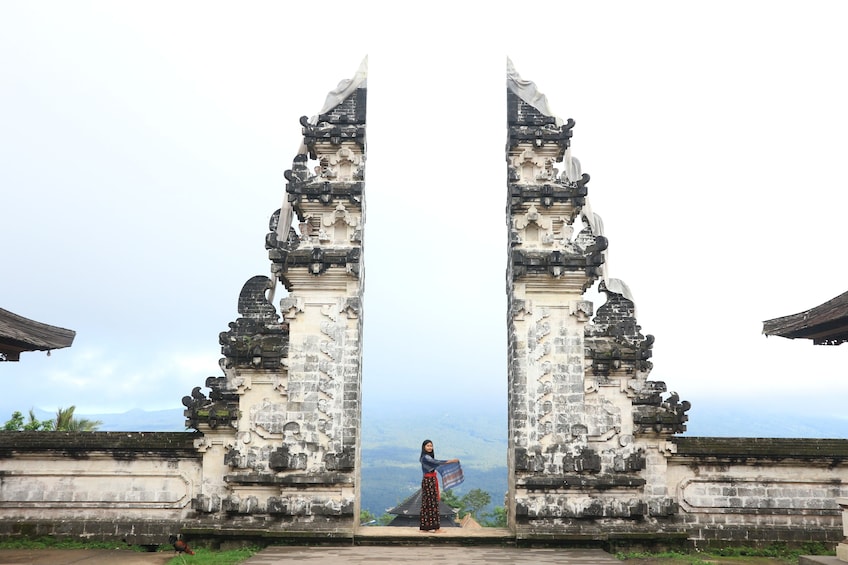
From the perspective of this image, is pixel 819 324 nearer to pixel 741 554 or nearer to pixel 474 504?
pixel 741 554

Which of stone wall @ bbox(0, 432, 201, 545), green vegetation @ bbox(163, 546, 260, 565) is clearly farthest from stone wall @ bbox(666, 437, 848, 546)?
stone wall @ bbox(0, 432, 201, 545)

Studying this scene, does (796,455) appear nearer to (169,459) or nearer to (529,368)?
(529,368)

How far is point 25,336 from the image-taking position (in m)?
10.4

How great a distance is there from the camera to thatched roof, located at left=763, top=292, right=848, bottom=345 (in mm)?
9961

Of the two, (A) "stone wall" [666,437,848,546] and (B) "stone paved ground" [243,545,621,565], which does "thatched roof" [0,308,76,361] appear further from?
(A) "stone wall" [666,437,848,546]

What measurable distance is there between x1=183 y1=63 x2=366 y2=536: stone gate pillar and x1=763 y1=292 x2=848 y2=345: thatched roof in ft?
24.3

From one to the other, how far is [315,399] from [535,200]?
5.68 meters

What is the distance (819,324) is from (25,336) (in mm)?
12138

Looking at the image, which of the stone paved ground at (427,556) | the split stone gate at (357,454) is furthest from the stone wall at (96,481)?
the stone paved ground at (427,556)

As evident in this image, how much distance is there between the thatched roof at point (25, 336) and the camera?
10070 mm

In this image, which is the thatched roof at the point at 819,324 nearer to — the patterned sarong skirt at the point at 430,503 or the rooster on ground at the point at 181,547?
the patterned sarong skirt at the point at 430,503

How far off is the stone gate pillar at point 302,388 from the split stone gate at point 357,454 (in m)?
0.03

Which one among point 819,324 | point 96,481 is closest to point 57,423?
point 96,481

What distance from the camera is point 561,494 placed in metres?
11.9
